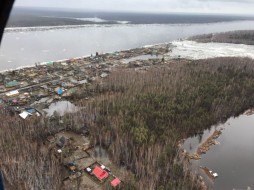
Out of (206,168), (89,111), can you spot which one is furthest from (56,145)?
(206,168)

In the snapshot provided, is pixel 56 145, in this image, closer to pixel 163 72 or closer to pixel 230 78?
pixel 163 72

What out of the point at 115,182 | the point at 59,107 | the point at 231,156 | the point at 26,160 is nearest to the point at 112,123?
the point at 115,182

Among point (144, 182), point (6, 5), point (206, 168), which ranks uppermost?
point (6, 5)

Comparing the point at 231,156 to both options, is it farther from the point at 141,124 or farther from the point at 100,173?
the point at 100,173

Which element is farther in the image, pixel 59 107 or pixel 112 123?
pixel 59 107

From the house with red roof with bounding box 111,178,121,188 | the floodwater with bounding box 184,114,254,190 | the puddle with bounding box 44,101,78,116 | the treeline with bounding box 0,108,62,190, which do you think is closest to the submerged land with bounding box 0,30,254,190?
the treeline with bounding box 0,108,62,190

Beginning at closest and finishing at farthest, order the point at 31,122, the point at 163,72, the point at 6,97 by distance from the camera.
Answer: the point at 31,122 → the point at 6,97 → the point at 163,72
